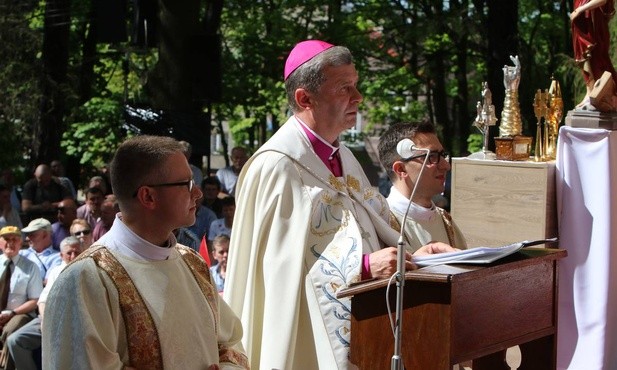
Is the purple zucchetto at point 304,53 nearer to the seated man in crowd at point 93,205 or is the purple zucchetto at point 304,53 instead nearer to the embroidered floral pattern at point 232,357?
the embroidered floral pattern at point 232,357

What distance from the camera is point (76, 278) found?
3.29 m

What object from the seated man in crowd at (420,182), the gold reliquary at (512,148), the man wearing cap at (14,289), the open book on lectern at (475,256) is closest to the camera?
the open book on lectern at (475,256)

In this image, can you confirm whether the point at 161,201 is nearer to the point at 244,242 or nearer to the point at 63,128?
the point at 244,242

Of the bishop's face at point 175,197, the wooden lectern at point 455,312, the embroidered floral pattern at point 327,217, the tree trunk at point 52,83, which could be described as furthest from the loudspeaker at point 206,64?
the bishop's face at point 175,197

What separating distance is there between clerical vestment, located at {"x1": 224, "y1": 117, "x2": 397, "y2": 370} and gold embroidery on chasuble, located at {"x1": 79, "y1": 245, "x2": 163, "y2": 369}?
3.38 ft

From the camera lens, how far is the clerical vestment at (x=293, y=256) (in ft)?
14.4

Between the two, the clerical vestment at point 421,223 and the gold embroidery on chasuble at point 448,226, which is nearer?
the clerical vestment at point 421,223

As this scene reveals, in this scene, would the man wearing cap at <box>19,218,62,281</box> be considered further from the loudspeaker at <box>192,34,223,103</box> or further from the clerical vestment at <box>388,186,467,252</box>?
the clerical vestment at <box>388,186,467,252</box>

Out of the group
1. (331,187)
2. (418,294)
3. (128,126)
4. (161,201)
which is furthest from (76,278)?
(128,126)

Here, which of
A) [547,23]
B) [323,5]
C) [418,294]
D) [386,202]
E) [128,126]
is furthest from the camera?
[547,23]

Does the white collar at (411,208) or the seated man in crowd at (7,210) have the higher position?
the white collar at (411,208)

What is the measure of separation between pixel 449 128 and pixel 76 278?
18.1m

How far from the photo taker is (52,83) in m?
18.7

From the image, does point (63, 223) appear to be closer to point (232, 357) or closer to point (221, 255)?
point (221, 255)
